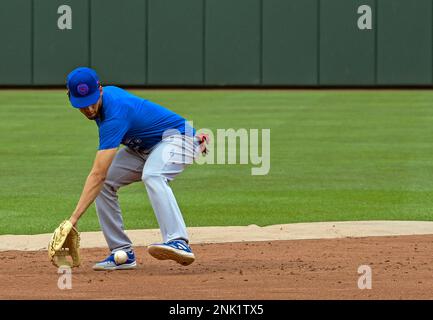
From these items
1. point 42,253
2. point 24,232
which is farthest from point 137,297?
point 24,232

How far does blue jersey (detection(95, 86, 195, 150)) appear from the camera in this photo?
8.95m

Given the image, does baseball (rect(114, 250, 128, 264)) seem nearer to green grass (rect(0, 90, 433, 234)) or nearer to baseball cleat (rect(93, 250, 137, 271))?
baseball cleat (rect(93, 250, 137, 271))

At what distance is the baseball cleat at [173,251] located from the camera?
9.06m

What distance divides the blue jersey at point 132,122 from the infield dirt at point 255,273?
3.44 ft

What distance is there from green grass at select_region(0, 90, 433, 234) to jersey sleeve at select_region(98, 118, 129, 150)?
3419mm

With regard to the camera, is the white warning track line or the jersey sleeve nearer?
the jersey sleeve

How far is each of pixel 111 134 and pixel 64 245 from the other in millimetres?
968

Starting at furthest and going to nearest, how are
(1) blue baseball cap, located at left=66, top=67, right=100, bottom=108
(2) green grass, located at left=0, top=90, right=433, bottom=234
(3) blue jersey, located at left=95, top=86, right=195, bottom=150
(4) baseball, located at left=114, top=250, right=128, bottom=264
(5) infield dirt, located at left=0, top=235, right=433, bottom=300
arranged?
1. (2) green grass, located at left=0, top=90, right=433, bottom=234
2. (4) baseball, located at left=114, top=250, right=128, bottom=264
3. (3) blue jersey, located at left=95, top=86, right=195, bottom=150
4. (1) blue baseball cap, located at left=66, top=67, right=100, bottom=108
5. (5) infield dirt, located at left=0, top=235, right=433, bottom=300
